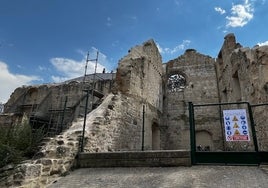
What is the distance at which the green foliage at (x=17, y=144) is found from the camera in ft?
14.8

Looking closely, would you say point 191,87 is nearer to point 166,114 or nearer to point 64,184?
point 166,114

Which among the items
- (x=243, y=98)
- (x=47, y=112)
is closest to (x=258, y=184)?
(x=243, y=98)

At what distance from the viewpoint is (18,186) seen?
3.93 m

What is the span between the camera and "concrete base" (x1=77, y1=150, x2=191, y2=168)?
463 centimetres

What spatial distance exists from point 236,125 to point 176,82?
35.1 ft

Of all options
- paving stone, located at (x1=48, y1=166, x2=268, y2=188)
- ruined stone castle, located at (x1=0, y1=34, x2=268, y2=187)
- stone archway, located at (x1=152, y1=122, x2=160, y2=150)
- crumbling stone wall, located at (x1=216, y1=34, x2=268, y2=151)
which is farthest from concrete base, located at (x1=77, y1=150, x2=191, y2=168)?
stone archway, located at (x1=152, y1=122, x2=160, y2=150)

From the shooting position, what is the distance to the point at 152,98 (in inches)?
475

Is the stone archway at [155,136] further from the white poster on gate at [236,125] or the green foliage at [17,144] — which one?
the white poster on gate at [236,125]

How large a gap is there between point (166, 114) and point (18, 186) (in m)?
11.0

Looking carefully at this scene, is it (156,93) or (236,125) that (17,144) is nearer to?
(236,125)

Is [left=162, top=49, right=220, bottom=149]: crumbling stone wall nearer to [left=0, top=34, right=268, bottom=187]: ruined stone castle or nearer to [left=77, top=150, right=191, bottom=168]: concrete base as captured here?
[left=0, top=34, right=268, bottom=187]: ruined stone castle

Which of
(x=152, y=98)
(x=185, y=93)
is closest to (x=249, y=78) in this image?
(x=152, y=98)

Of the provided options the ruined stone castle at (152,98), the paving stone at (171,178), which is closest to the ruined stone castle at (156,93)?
the ruined stone castle at (152,98)

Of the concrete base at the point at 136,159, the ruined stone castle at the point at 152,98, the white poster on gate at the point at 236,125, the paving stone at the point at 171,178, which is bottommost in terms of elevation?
the paving stone at the point at 171,178
